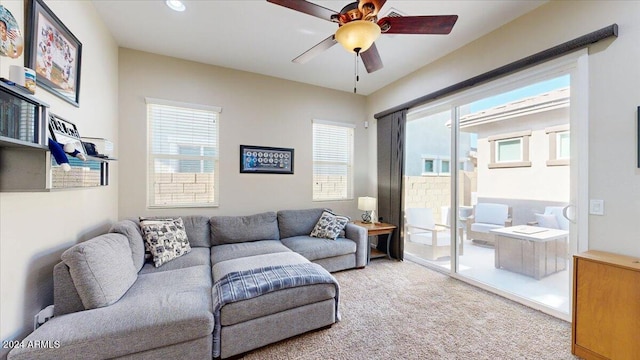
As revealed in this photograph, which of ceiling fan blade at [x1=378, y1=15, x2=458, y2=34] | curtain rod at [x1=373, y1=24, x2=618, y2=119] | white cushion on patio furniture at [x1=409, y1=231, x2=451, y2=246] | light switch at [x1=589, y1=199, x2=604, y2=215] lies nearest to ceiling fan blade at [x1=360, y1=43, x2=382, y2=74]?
ceiling fan blade at [x1=378, y1=15, x2=458, y2=34]

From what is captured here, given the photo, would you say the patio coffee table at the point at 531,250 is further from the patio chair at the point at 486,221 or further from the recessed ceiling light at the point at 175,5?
the recessed ceiling light at the point at 175,5

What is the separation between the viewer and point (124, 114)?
3.12m

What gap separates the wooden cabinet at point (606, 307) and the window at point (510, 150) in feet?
3.78

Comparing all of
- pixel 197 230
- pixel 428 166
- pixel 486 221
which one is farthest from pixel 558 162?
pixel 197 230

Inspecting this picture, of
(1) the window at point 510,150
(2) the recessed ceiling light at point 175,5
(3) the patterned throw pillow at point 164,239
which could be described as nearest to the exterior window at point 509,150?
(1) the window at point 510,150

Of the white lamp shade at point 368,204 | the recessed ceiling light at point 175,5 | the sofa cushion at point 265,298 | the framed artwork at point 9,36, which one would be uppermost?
the recessed ceiling light at point 175,5

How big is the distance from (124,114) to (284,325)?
10.5ft

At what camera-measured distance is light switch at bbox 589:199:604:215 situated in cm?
200

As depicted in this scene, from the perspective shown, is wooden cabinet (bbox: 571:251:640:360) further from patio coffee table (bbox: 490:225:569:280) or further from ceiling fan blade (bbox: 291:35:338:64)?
ceiling fan blade (bbox: 291:35:338:64)

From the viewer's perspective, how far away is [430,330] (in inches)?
83.6

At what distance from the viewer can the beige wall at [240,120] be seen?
3.16 metres

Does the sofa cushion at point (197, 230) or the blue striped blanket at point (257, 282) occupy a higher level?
the sofa cushion at point (197, 230)

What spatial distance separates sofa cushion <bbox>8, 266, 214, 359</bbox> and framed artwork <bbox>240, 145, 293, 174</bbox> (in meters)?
2.18

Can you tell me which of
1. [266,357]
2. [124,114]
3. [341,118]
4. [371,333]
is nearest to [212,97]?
[124,114]
